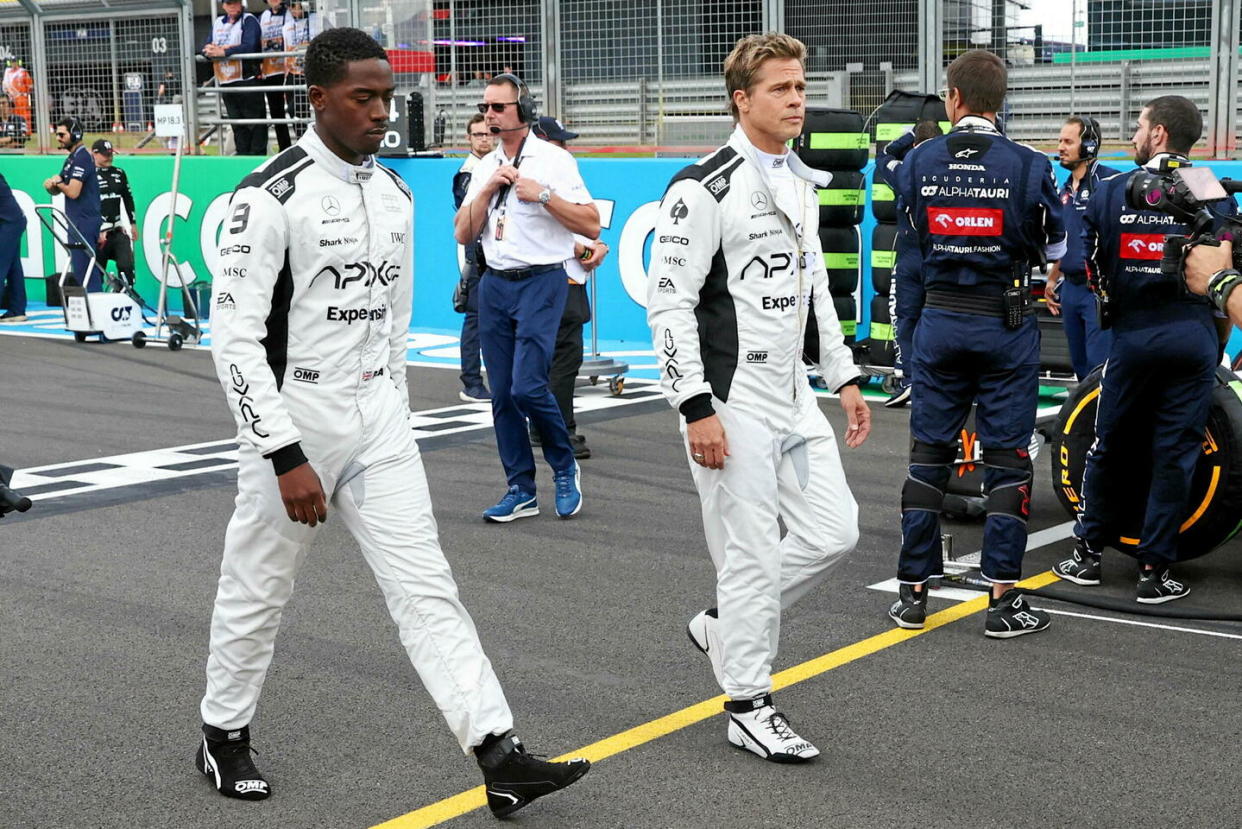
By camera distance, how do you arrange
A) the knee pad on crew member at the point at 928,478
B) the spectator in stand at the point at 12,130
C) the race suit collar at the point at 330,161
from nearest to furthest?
the race suit collar at the point at 330,161
the knee pad on crew member at the point at 928,478
the spectator in stand at the point at 12,130

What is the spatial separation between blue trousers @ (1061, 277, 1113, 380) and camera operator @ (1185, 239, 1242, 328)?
556cm

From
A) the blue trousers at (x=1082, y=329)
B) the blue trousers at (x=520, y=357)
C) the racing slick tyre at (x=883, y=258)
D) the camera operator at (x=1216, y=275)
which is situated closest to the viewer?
the camera operator at (x=1216, y=275)

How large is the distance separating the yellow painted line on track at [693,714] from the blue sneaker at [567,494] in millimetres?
2278

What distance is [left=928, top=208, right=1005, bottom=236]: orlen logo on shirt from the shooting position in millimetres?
5820

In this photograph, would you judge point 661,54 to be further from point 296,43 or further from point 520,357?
point 520,357

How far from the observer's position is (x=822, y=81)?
45.9 ft

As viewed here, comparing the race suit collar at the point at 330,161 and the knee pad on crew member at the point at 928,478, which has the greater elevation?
the race suit collar at the point at 330,161

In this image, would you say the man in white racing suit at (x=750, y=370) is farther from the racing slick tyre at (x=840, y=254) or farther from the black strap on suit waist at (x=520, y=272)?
the racing slick tyre at (x=840, y=254)

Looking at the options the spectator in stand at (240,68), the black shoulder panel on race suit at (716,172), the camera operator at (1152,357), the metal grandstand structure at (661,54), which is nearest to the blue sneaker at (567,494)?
the camera operator at (1152,357)

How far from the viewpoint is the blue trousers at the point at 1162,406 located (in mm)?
6195

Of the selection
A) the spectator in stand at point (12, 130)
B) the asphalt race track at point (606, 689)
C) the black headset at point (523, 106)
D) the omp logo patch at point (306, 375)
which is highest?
the spectator in stand at point (12, 130)

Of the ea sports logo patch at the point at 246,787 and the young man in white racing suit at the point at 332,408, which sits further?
the ea sports logo patch at the point at 246,787

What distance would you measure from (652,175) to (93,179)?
621cm

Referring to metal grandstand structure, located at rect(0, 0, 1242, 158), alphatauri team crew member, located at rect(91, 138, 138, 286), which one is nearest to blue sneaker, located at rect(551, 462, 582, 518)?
metal grandstand structure, located at rect(0, 0, 1242, 158)
